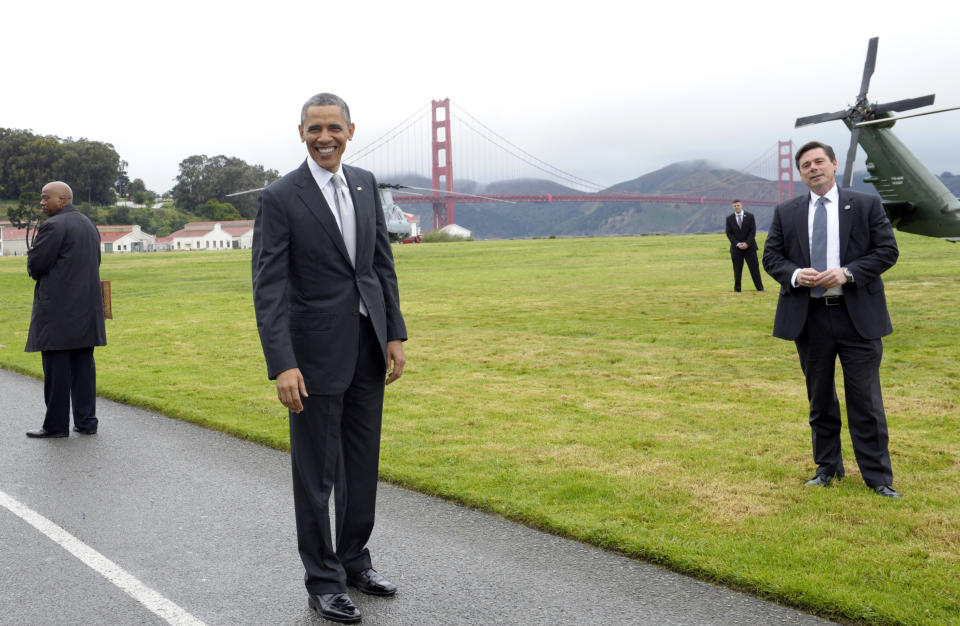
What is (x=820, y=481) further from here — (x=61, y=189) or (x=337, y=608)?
(x=61, y=189)

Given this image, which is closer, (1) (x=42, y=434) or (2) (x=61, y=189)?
(1) (x=42, y=434)

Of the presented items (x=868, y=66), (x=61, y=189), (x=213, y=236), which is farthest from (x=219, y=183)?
(x=61, y=189)

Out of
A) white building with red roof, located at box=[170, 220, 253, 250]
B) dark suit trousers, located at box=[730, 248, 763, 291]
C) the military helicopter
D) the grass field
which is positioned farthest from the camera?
white building with red roof, located at box=[170, 220, 253, 250]

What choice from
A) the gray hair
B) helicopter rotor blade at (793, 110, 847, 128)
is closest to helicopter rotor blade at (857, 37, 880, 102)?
helicopter rotor blade at (793, 110, 847, 128)

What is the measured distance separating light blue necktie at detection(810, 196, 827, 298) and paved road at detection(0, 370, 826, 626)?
2288mm

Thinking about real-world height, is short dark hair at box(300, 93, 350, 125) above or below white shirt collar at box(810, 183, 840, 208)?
above

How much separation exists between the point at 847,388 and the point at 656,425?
7.12 feet

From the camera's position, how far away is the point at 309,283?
3676 mm

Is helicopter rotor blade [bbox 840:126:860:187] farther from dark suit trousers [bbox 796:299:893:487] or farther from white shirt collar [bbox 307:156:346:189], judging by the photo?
white shirt collar [bbox 307:156:346:189]

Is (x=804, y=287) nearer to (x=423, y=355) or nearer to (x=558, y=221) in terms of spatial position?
(x=423, y=355)

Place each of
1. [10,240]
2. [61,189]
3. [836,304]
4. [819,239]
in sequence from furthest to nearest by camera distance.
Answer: [10,240], [61,189], [819,239], [836,304]

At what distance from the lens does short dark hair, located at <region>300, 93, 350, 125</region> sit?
3615 mm

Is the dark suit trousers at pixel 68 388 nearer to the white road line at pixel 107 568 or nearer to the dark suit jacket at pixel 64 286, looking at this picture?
the dark suit jacket at pixel 64 286

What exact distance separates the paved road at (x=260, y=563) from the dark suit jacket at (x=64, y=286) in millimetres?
1416
